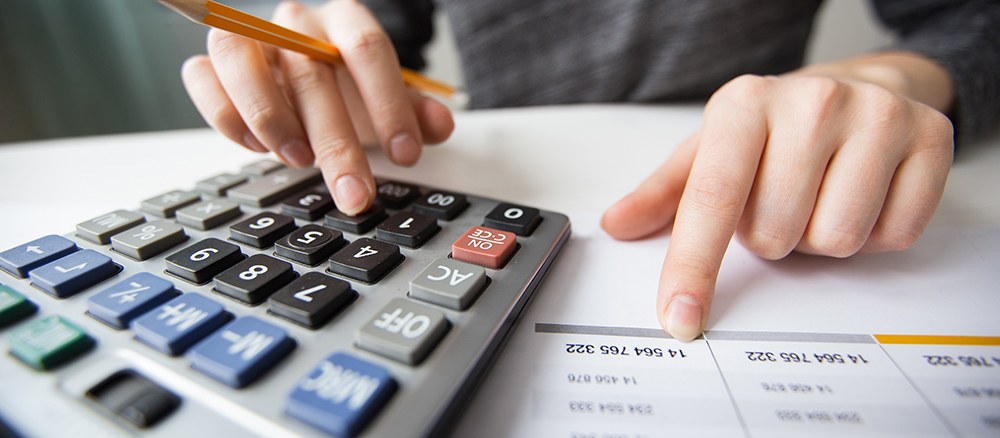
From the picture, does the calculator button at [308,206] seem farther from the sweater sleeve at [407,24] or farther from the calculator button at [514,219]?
the sweater sleeve at [407,24]

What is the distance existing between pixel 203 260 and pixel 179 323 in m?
0.06

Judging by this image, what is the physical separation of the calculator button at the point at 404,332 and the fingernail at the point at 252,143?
0.81 feet

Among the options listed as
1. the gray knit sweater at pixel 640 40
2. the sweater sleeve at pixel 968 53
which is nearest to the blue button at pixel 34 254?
the gray knit sweater at pixel 640 40

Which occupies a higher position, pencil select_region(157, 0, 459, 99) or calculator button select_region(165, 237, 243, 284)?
pencil select_region(157, 0, 459, 99)

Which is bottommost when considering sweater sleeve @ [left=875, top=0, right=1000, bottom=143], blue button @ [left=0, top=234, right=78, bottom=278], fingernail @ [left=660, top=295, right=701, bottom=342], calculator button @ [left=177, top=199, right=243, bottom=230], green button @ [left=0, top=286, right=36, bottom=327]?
green button @ [left=0, top=286, right=36, bottom=327]

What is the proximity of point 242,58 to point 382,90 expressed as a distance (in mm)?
112

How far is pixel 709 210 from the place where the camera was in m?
0.26

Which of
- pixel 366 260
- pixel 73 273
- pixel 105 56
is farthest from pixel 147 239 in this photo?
pixel 105 56

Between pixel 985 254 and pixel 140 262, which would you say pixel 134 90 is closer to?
pixel 140 262

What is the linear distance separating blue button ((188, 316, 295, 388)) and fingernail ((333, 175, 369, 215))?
116 millimetres

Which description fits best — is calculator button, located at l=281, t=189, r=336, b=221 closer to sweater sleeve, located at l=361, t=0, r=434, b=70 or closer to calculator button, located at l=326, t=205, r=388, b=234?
calculator button, located at l=326, t=205, r=388, b=234

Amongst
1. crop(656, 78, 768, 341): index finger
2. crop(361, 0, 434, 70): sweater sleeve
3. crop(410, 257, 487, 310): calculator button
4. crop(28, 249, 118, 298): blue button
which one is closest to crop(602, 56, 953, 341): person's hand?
crop(656, 78, 768, 341): index finger

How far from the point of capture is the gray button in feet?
0.83

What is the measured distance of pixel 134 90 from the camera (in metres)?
1.32
